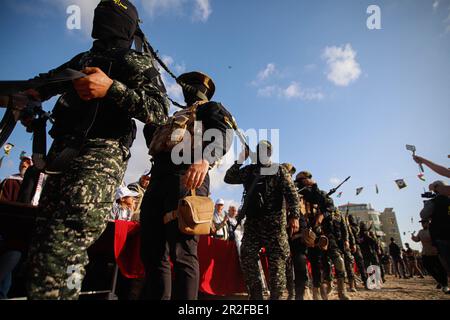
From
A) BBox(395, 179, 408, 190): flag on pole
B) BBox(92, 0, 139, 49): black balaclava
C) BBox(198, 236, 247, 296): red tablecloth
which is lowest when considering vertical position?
BBox(198, 236, 247, 296): red tablecloth

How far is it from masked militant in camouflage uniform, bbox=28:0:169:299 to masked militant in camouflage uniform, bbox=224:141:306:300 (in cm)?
245

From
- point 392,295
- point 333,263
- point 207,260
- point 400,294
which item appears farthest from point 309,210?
point 400,294

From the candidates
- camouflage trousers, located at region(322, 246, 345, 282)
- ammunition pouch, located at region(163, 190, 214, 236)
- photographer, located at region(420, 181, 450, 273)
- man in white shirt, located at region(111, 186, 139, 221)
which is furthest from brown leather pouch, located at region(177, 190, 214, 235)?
photographer, located at region(420, 181, 450, 273)

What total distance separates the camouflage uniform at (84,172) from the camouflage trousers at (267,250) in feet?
8.10

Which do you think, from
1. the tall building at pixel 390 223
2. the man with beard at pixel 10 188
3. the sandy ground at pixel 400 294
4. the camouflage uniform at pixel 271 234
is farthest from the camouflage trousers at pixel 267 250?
the tall building at pixel 390 223

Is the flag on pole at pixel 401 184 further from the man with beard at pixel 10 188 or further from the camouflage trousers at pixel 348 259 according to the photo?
the man with beard at pixel 10 188

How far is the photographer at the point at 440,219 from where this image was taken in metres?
5.12

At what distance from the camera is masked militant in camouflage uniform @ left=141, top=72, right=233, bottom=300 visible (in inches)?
75.2

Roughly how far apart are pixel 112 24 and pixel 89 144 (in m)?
0.98

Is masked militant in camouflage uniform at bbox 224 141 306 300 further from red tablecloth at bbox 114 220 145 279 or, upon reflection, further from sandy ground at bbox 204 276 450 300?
red tablecloth at bbox 114 220 145 279

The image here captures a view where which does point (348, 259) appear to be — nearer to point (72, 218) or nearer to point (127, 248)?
point (127, 248)
